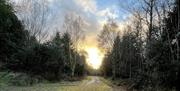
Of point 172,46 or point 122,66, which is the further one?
point 122,66

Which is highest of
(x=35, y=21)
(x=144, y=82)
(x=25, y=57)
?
(x=35, y=21)

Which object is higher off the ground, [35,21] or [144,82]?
[35,21]

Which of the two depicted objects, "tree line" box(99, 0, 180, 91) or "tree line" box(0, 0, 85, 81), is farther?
"tree line" box(0, 0, 85, 81)

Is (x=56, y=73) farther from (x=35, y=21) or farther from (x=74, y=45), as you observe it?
(x=74, y=45)

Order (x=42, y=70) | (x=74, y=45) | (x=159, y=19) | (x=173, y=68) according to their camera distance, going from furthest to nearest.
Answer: (x=74, y=45), (x=42, y=70), (x=159, y=19), (x=173, y=68)

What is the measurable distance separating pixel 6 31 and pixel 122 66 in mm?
25580

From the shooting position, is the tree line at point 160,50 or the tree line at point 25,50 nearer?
the tree line at point 160,50

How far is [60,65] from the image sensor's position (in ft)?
129

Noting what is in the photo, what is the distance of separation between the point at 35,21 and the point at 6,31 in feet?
19.6

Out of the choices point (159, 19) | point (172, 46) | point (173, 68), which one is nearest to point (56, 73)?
point (159, 19)

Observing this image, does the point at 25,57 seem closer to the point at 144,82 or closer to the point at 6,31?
the point at 6,31

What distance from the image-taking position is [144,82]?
76.3 feet

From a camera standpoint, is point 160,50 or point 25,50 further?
point 25,50

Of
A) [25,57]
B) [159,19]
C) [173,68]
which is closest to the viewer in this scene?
[173,68]
